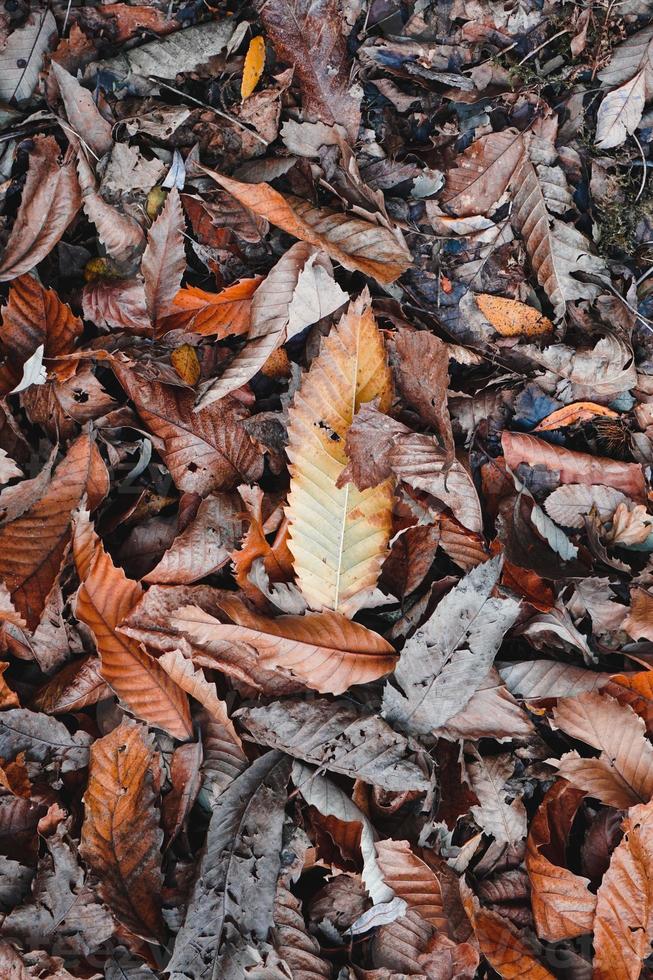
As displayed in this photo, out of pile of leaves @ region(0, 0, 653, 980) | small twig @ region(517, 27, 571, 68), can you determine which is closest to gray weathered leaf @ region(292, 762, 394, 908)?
pile of leaves @ region(0, 0, 653, 980)

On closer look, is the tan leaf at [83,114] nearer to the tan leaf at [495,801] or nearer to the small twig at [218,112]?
the small twig at [218,112]

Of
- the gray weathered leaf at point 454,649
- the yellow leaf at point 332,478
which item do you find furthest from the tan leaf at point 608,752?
the yellow leaf at point 332,478

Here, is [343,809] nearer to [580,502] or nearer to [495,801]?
[495,801]

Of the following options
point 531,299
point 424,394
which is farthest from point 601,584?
point 531,299

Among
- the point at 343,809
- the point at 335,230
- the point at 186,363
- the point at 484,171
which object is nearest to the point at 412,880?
the point at 343,809

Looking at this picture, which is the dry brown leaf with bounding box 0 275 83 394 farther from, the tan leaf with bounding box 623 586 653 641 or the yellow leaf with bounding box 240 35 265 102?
the tan leaf with bounding box 623 586 653 641

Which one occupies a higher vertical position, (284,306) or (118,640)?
(284,306)
